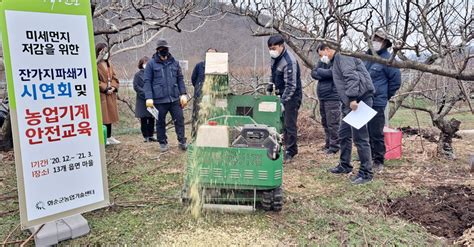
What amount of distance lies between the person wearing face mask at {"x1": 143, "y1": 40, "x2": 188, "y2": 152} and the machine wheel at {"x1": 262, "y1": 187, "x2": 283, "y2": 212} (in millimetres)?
2874

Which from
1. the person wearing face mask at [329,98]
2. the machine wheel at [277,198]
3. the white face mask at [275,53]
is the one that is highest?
the white face mask at [275,53]

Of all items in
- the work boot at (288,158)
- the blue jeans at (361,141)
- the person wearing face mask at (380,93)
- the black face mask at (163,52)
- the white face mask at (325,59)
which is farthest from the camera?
the black face mask at (163,52)

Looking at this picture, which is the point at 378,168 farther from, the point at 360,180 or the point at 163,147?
the point at 163,147

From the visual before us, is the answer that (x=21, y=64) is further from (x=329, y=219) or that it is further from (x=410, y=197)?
(x=410, y=197)

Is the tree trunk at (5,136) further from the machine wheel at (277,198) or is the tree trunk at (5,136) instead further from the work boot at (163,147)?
the machine wheel at (277,198)

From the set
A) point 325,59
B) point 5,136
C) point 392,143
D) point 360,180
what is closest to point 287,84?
point 325,59

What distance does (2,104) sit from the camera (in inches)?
262

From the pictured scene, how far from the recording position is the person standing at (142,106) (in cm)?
721

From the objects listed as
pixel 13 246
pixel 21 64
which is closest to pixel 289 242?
pixel 13 246

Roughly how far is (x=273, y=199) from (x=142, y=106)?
13.8ft

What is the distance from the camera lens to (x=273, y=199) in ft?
12.1

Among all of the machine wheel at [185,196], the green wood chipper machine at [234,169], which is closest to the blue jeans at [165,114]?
the green wood chipper machine at [234,169]

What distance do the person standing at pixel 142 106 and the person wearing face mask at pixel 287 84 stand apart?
2.67 metres

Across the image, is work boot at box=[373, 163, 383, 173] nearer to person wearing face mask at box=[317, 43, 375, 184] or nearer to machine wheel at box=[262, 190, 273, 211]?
person wearing face mask at box=[317, 43, 375, 184]
